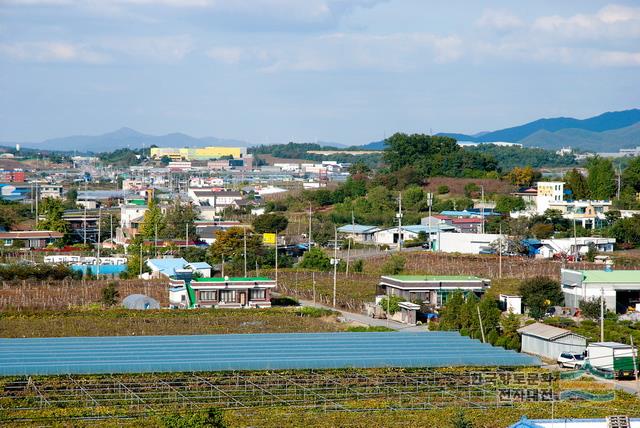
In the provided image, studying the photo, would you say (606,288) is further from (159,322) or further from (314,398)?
(314,398)

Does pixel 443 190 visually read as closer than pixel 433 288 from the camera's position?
No

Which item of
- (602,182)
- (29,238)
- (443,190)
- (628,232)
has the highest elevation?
(602,182)

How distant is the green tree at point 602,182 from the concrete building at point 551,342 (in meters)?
21.6

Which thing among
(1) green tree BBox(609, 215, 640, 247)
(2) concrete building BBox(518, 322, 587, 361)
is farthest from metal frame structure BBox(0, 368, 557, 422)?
(1) green tree BBox(609, 215, 640, 247)

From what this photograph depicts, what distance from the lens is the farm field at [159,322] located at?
1702cm

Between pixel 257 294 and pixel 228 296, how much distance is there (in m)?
0.54

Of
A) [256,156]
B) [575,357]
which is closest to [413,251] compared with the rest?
[575,357]

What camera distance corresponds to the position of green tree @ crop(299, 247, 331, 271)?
25.8 metres

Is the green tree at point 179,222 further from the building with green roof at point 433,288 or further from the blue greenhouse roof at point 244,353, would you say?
the blue greenhouse roof at point 244,353

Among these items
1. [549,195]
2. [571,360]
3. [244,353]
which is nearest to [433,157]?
[549,195]

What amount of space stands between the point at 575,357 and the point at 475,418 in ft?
12.6

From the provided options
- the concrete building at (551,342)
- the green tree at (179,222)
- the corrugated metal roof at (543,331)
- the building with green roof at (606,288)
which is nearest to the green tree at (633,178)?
the green tree at (179,222)

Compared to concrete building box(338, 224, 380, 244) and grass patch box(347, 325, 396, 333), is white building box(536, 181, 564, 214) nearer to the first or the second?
concrete building box(338, 224, 380, 244)

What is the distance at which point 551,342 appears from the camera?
1543 cm
